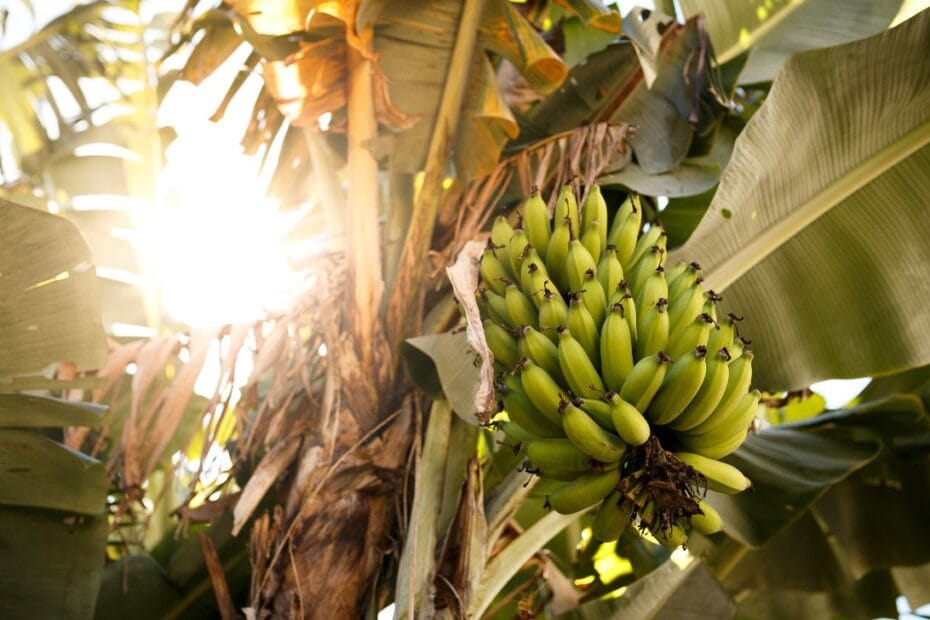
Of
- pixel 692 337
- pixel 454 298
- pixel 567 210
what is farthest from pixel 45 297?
pixel 692 337

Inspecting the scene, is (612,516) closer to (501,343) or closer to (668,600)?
(501,343)

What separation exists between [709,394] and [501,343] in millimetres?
348

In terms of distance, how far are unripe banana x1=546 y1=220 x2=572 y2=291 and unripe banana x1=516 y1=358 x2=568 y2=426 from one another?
0.28 m

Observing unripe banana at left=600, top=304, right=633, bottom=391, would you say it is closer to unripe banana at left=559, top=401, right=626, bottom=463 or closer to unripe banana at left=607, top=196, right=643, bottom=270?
unripe banana at left=559, top=401, right=626, bottom=463

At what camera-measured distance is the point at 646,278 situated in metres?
1.43

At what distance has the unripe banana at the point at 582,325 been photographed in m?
1.28

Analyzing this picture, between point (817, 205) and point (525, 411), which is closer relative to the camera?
point (525, 411)

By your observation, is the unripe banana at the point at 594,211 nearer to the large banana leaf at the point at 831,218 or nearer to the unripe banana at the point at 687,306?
the unripe banana at the point at 687,306

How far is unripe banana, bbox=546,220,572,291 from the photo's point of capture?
1.48 m

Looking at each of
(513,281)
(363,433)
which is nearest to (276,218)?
(363,433)

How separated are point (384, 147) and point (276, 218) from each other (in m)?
0.78

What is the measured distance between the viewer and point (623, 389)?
3.97 ft

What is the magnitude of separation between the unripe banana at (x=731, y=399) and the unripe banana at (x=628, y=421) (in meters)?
0.16

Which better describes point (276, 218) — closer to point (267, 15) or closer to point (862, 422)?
point (267, 15)
